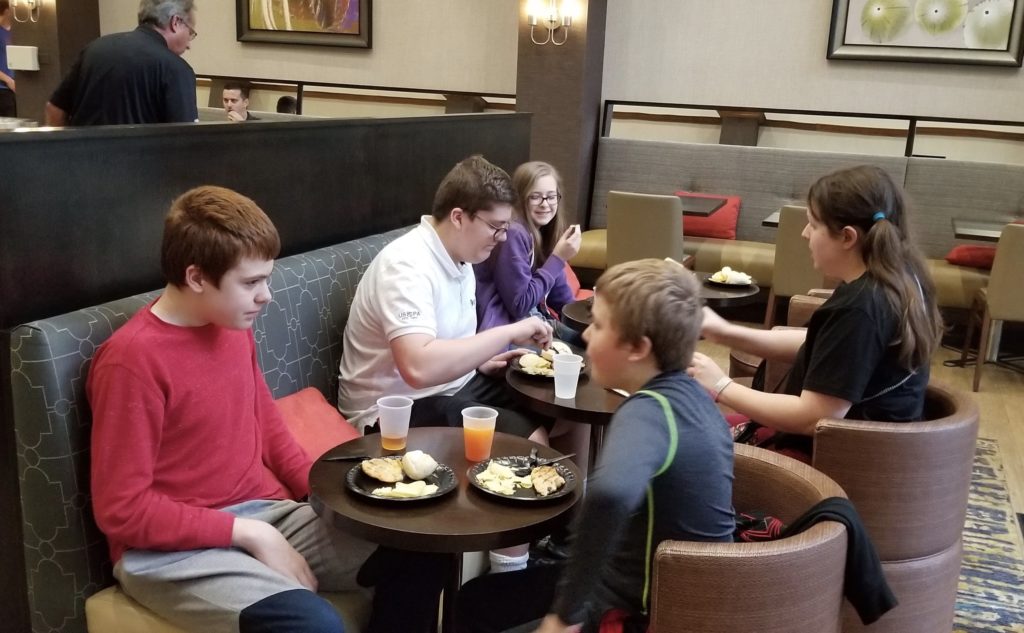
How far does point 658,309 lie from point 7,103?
6.56 m

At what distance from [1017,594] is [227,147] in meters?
2.66

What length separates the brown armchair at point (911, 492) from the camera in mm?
1928

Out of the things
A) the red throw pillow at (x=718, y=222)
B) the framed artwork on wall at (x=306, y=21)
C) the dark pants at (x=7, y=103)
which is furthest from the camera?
the framed artwork on wall at (x=306, y=21)

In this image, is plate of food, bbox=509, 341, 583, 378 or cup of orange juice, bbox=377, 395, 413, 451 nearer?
cup of orange juice, bbox=377, 395, 413, 451

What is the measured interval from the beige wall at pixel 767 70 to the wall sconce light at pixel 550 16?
2.30 feet

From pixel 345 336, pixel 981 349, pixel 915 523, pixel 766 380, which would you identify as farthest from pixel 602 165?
pixel 915 523

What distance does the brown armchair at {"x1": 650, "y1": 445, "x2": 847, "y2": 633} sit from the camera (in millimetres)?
1345

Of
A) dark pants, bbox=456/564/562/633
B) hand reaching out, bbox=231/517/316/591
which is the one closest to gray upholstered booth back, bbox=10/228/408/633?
hand reaching out, bbox=231/517/316/591

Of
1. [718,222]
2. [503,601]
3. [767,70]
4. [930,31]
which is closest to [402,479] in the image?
[503,601]

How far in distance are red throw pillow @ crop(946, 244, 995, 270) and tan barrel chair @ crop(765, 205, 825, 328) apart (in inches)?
39.4

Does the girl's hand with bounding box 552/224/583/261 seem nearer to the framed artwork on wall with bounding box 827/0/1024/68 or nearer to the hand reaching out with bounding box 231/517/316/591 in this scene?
the hand reaching out with bounding box 231/517/316/591

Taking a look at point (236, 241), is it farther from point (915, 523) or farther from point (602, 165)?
point (602, 165)

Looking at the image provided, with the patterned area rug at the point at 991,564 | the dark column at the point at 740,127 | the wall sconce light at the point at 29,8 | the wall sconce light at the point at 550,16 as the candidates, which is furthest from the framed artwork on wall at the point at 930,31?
the wall sconce light at the point at 29,8

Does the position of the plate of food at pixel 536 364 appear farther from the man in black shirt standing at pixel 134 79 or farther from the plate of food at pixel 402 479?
the man in black shirt standing at pixel 134 79
